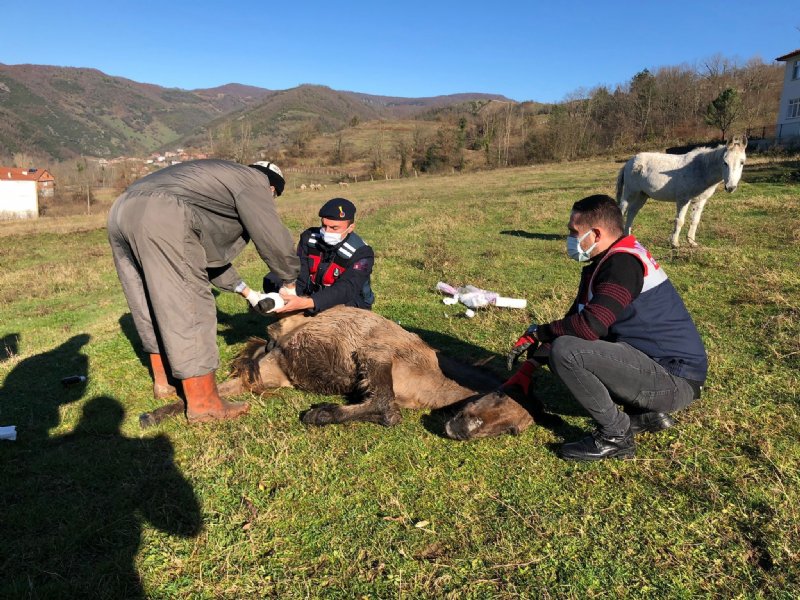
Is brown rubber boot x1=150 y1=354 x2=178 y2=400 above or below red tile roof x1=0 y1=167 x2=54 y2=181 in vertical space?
below

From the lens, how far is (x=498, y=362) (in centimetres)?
484

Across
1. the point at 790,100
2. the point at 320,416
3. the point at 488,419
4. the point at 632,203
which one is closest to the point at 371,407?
the point at 320,416

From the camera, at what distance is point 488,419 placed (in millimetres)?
3402

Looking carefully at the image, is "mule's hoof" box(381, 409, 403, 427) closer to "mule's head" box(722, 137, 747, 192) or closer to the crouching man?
the crouching man

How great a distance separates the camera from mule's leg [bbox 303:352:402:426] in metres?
3.70

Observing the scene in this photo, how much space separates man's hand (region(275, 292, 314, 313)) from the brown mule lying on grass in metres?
0.15

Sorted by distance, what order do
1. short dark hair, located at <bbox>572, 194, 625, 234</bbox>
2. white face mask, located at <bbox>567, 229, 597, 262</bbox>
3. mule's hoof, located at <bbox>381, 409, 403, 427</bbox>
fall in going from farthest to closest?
mule's hoof, located at <bbox>381, 409, 403, 427</bbox>, white face mask, located at <bbox>567, 229, 597, 262</bbox>, short dark hair, located at <bbox>572, 194, 625, 234</bbox>

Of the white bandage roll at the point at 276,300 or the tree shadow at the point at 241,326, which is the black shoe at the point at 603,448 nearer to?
the white bandage roll at the point at 276,300

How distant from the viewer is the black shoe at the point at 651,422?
10.8 feet

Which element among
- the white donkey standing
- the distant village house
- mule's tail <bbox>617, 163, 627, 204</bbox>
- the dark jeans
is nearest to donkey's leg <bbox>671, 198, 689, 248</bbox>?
A: the white donkey standing

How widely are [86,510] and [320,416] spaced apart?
1.57 metres

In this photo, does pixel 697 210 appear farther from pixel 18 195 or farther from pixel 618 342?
pixel 18 195

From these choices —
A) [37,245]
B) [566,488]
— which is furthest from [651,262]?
[37,245]

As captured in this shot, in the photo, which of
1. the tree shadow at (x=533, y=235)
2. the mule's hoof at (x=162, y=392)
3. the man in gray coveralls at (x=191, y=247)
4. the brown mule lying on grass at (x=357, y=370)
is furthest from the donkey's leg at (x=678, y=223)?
the mule's hoof at (x=162, y=392)
